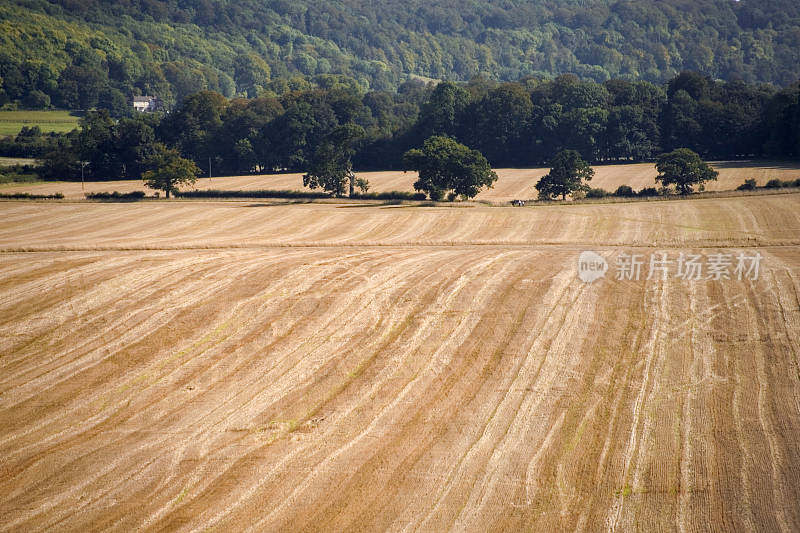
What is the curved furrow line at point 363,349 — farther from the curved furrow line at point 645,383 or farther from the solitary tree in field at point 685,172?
the solitary tree in field at point 685,172

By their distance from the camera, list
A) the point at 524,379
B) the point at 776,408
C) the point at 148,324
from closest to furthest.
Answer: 1. the point at 776,408
2. the point at 524,379
3. the point at 148,324

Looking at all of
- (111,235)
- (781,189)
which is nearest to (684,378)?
(111,235)

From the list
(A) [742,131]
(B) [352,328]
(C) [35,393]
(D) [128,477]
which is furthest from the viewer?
(A) [742,131]

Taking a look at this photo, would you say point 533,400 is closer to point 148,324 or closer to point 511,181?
point 148,324

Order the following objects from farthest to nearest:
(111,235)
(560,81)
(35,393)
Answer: (560,81), (111,235), (35,393)

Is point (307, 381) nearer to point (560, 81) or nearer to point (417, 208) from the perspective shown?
point (417, 208)

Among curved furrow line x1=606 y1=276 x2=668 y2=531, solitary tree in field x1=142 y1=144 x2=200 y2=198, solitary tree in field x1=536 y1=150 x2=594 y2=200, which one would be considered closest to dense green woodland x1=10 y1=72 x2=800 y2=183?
solitary tree in field x1=142 y1=144 x2=200 y2=198

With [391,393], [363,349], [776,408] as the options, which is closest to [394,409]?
[391,393]
